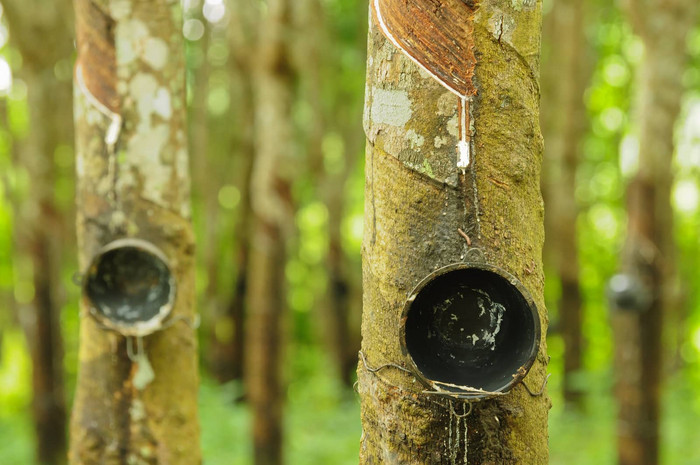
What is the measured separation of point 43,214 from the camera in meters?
7.19

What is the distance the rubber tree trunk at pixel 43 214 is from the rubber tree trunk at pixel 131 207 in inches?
169

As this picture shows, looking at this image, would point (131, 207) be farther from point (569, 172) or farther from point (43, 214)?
point (569, 172)

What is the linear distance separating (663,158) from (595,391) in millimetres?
6187

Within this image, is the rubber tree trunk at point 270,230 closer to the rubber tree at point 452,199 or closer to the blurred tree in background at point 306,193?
the blurred tree in background at point 306,193

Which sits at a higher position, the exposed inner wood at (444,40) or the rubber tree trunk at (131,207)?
the exposed inner wood at (444,40)

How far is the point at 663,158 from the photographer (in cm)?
548

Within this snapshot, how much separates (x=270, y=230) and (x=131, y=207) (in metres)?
3.28

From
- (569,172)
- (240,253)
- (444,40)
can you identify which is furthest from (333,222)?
(444,40)

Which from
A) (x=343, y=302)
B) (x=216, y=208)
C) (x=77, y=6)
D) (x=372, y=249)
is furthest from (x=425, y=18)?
(x=216, y=208)

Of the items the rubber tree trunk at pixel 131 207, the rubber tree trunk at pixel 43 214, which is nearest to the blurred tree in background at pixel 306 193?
the rubber tree trunk at pixel 43 214

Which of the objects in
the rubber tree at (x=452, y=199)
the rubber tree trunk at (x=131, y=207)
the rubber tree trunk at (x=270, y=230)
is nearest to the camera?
the rubber tree at (x=452, y=199)

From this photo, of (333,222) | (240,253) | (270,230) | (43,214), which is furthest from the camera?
(333,222)

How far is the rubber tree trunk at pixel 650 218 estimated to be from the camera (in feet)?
18.0

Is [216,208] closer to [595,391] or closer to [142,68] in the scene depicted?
[595,391]
